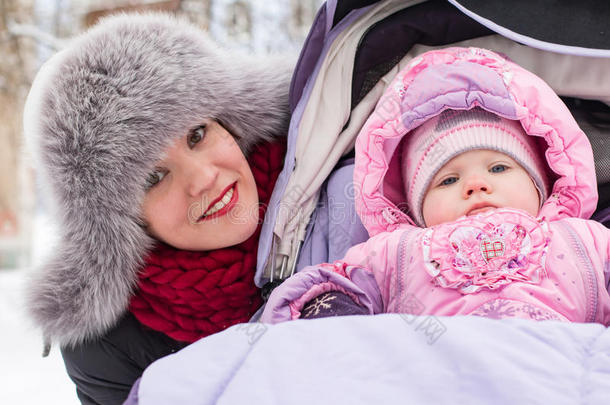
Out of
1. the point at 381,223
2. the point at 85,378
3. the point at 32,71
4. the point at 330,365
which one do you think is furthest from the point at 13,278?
the point at 330,365

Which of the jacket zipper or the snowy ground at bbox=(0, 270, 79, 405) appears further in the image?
the snowy ground at bbox=(0, 270, 79, 405)

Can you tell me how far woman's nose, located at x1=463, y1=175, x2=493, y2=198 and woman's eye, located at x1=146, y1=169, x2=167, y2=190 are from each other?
0.55 m

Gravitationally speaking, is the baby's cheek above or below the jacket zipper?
above

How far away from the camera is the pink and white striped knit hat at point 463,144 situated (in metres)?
1.03

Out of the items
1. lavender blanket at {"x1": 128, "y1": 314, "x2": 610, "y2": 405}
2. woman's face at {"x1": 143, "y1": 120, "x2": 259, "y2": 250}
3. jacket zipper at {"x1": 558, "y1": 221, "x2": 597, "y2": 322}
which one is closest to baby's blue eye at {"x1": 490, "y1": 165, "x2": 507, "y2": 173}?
jacket zipper at {"x1": 558, "y1": 221, "x2": 597, "y2": 322}

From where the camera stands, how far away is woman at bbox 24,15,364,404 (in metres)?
1.05

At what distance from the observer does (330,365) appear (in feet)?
2.28

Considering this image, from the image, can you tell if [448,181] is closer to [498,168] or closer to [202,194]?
[498,168]

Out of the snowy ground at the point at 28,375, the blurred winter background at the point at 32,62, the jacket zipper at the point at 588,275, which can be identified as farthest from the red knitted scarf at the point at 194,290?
the blurred winter background at the point at 32,62

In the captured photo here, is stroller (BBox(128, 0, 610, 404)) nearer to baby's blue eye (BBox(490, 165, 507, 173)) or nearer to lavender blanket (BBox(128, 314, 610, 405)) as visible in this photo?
lavender blanket (BBox(128, 314, 610, 405))

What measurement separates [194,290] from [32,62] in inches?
87.6

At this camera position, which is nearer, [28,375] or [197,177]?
[197,177]

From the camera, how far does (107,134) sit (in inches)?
40.9

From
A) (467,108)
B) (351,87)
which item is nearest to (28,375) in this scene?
(351,87)
